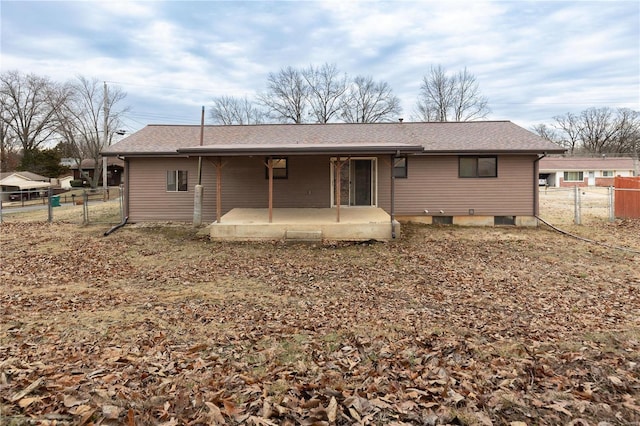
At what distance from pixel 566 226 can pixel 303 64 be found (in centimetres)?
3580

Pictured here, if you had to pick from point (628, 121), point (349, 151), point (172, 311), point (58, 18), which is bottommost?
point (172, 311)

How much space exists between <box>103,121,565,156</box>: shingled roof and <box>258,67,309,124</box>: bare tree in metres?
26.6

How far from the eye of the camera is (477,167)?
12.7 m

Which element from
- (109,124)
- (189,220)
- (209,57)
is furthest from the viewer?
(109,124)

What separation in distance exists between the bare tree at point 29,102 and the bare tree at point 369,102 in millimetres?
30289

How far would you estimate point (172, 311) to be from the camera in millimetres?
5012

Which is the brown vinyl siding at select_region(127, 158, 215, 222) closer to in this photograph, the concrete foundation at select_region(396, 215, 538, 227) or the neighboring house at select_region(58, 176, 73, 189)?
the concrete foundation at select_region(396, 215, 538, 227)

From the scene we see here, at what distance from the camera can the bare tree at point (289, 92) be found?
41219 millimetres

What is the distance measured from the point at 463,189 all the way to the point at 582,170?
38.5 meters

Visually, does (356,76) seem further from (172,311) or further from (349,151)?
(172,311)

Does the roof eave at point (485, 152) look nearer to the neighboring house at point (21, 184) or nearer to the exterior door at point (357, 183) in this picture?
the exterior door at point (357, 183)

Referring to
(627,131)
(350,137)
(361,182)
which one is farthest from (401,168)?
(627,131)

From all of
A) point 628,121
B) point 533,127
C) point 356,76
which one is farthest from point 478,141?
point 533,127

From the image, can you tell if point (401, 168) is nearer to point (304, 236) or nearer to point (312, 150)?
point (312, 150)
